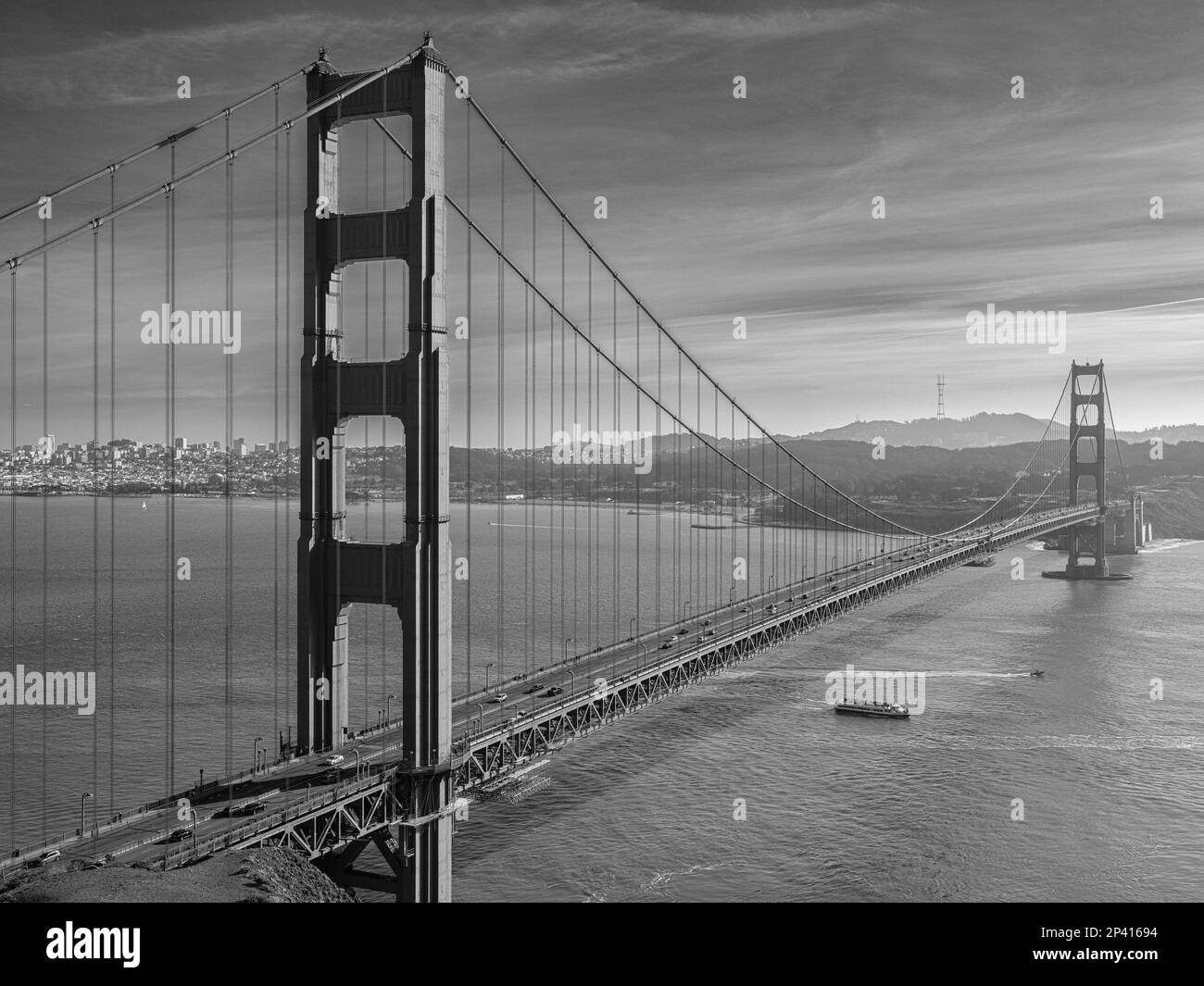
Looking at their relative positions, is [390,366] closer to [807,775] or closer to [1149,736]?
[807,775]

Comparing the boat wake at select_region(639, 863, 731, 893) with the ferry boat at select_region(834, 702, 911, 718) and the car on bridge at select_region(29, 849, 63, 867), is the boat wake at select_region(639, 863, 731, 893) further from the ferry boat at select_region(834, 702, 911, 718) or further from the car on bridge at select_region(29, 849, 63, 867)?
the ferry boat at select_region(834, 702, 911, 718)

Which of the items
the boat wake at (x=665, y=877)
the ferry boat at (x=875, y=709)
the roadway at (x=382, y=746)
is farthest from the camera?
the ferry boat at (x=875, y=709)

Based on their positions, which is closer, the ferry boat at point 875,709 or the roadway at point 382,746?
the roadway at point 382,746

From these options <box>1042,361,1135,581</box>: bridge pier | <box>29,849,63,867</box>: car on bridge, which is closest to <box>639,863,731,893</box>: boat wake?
<box>29,849,63,867</box>: car on bridge

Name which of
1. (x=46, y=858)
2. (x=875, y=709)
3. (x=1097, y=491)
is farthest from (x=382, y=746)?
(x=1097, y=491)

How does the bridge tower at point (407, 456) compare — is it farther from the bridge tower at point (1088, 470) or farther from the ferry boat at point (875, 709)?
the bridge tower at point (1088, 470)

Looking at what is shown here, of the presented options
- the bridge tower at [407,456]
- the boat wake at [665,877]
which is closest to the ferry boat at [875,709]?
the boat wake at [665,877]
